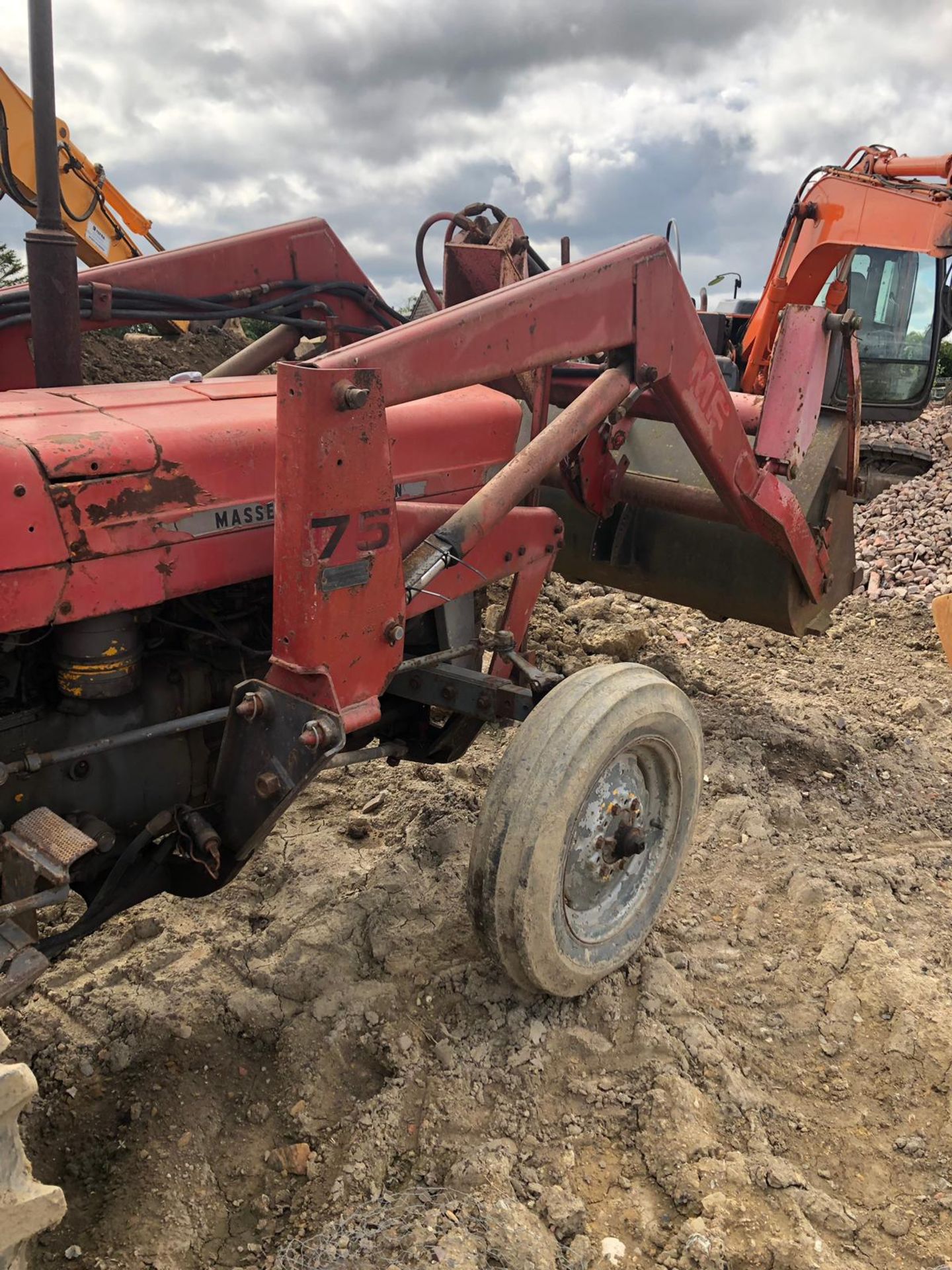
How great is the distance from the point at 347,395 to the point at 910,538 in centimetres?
678

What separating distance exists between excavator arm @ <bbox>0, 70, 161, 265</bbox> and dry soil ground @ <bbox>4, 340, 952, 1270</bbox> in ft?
15.7

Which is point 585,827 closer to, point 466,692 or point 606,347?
point 466,692

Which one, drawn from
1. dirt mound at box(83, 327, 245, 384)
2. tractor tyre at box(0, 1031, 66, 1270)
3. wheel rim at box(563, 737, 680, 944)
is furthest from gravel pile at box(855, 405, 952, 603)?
tractor tyre at box(0, 1031, 66, 1270)

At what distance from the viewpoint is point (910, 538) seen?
26.2 feet

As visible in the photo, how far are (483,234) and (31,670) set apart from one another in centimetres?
216

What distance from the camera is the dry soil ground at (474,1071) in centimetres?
227

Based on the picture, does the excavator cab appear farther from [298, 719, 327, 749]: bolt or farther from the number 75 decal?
[298, 719, 327, 749]: bolt

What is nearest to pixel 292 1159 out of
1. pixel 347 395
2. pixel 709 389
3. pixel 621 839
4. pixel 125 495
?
pixel 621 839

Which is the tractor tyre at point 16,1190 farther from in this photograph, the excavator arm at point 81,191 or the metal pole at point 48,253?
the excavator arm at point 81,191

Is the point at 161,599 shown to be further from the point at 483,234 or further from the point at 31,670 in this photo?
the point at 483,234

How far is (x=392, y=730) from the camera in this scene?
3.35 m

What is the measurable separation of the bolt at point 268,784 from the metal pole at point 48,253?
1.17m

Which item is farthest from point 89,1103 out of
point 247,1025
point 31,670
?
point 31,670

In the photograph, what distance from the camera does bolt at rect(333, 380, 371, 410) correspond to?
2.20m
